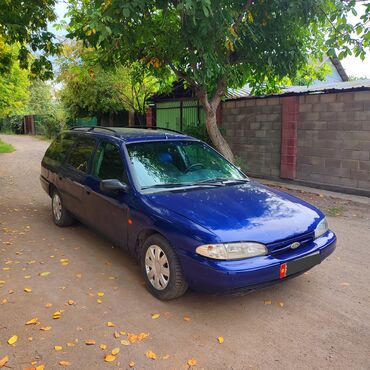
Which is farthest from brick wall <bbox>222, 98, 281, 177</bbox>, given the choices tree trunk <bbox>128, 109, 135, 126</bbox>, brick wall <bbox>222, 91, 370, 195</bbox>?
tree trunk <bbox>128, 109, 135, 126</bbox>

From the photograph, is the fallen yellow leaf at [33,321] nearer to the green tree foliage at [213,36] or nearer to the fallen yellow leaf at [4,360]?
the fallen yellow leaf at [4,360]

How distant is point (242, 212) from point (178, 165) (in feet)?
4.01

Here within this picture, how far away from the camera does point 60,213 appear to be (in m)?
6.09

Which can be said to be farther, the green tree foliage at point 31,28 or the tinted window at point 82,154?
the green tree foliage at point 31,28

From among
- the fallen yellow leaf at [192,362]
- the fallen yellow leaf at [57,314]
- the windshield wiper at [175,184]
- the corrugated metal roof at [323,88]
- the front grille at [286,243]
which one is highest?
the corrugated metal roof at [323,88]

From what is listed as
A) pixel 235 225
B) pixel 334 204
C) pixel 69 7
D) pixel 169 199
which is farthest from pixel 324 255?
pixel 69 7

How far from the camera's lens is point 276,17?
7.98 metres

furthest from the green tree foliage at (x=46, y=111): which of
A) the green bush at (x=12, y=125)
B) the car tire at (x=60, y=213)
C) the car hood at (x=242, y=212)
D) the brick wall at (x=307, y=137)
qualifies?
the car hood at (x=242, y=212)

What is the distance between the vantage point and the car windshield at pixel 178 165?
4293 millimetres

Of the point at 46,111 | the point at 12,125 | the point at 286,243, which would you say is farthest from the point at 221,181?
the point at 12,125

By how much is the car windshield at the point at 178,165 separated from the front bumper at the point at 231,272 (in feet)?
3.79

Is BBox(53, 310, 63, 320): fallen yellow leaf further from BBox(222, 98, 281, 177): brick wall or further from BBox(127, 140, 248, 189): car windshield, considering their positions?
BBox(222, 98, 281, 177): brick wall

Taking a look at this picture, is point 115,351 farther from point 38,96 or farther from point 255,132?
point 38,96

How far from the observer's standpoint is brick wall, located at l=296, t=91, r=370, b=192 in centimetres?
872
